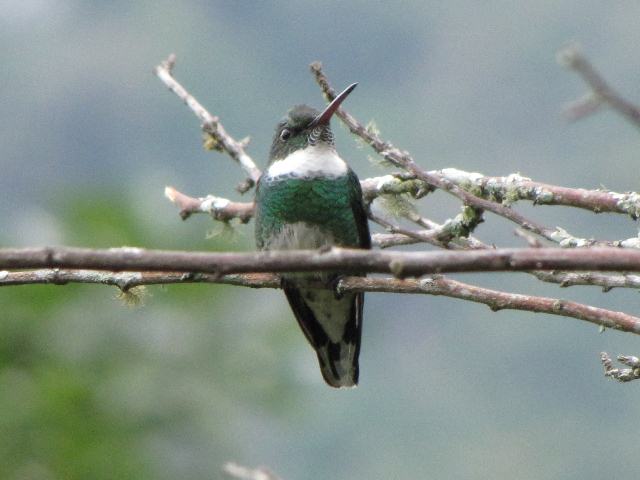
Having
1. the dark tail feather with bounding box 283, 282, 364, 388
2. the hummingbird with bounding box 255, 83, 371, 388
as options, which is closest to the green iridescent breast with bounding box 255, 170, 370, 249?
the hummingbird with bounding box 255, 83, 371, 388

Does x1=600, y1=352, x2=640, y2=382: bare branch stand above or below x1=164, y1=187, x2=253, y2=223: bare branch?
below

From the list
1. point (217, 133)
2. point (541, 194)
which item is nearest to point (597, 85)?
point (541, 194)

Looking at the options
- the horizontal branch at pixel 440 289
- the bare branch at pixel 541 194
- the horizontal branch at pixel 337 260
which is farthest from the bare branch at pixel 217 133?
the horizontal branch at pixel 337 260

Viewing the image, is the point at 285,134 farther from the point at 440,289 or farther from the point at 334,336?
the point at 440,289

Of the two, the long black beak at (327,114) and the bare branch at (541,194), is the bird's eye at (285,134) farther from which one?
the bare branch at (541,194)

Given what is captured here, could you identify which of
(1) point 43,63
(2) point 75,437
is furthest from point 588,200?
(1) point 43,63

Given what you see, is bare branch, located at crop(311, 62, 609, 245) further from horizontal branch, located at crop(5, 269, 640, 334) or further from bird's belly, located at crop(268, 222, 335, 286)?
bird's belly, located at crop(268, 222, 335, 286)
